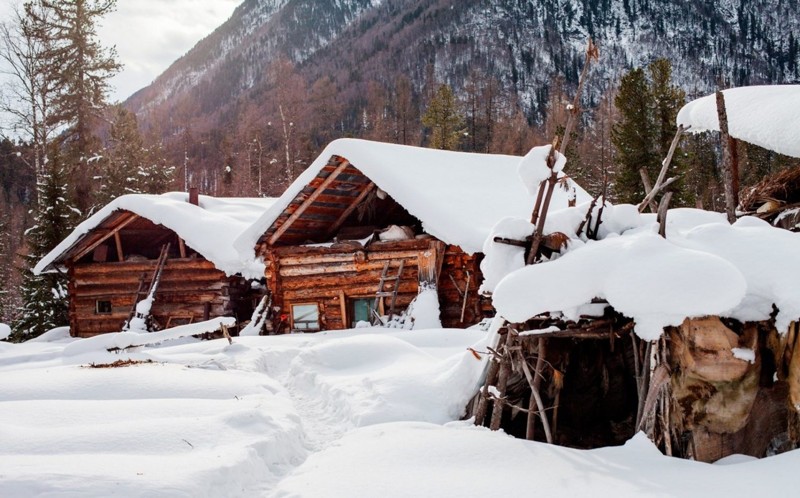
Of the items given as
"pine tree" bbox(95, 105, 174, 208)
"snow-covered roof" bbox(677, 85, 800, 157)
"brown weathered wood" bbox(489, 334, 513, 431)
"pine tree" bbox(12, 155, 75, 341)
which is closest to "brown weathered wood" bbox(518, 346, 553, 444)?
"brown weathered wood" bbox(489, 334, 513, 431)

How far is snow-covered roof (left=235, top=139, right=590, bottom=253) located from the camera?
12453 millimetres

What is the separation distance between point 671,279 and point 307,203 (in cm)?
1076

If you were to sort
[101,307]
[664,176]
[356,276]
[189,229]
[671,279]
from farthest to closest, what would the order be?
[101,307] → [189,229] → [356,276] → [664,176] → [671,279]

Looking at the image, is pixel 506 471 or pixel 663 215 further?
pixel 663 215

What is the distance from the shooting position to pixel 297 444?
576cm

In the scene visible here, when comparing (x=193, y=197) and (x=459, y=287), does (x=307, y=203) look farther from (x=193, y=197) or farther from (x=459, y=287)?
(x=193, y=197)

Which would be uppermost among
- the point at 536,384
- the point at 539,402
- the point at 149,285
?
the point at 149,285

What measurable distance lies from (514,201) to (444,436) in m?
10.5

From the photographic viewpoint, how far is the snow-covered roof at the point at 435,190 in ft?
40.9

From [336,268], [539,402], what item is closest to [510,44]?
[336,268]

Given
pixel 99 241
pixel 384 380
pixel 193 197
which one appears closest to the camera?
pixel 384 380

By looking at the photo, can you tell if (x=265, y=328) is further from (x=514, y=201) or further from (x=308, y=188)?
(x=514, y=201)

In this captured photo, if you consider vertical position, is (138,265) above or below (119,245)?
below

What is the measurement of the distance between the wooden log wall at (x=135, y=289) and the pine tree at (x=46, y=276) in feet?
18.6
